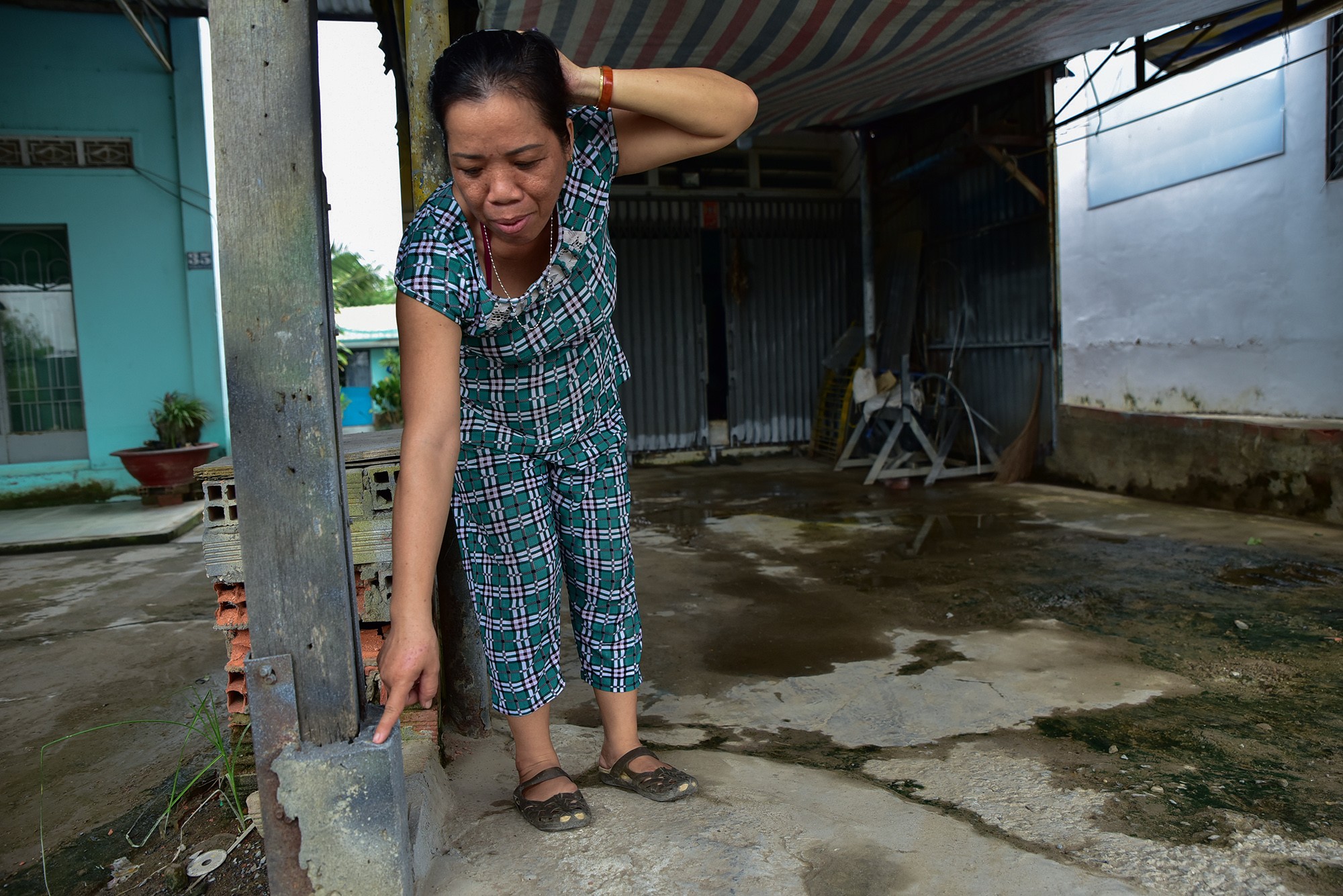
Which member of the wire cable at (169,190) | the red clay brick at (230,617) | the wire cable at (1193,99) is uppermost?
the wire cable at (169,190)

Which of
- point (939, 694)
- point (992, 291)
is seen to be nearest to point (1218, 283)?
point (992, 291)

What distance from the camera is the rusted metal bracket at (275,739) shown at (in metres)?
1.40

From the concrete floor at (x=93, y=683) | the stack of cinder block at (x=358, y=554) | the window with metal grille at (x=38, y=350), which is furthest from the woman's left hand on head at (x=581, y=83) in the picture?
the window with metal grille at (x=38, y=350)

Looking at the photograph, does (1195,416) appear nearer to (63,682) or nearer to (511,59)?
(511,59)

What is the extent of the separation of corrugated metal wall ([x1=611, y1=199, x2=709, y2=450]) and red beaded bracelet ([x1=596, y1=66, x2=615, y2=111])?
23.9ft

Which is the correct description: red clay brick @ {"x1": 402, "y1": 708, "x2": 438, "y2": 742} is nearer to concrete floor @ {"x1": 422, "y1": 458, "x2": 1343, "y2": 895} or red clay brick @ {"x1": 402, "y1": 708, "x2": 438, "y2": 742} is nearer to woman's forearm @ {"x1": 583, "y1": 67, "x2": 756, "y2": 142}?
concrete floor @ {"x1": 422, "y1": 458, "x2": 1343, "y2": 895}

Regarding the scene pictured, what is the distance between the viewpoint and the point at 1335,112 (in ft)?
15.9

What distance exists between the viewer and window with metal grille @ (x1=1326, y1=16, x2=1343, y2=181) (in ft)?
15.7

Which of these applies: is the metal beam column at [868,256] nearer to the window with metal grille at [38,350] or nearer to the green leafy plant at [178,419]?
the green leafy plant at [178,419]

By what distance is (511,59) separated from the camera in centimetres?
135

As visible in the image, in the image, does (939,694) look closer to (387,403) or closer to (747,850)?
(747,850)

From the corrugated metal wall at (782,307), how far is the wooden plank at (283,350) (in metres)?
7.92

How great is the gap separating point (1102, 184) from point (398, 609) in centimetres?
657

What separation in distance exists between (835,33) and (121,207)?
6.73 metres
